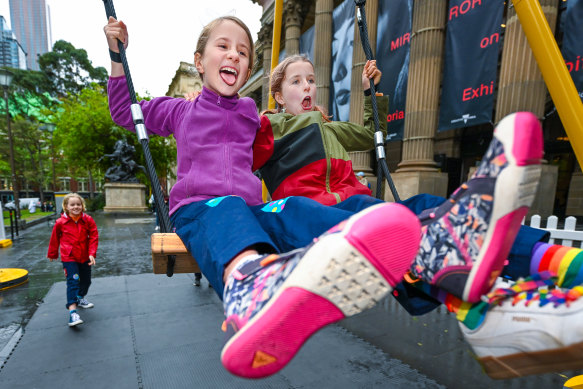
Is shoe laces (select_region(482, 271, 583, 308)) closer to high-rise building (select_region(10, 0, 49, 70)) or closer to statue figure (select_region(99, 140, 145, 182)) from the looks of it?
statue figure (select_region(99, 140, 145, 182))

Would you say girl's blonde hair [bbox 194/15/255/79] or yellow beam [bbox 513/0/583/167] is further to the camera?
girl's blonde hair [bbox 194/15/255/79]

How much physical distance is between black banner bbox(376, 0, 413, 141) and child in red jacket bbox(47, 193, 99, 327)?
7290 millimetres

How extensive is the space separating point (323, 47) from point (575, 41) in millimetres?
7485

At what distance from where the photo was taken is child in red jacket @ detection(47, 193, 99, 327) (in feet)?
10.9

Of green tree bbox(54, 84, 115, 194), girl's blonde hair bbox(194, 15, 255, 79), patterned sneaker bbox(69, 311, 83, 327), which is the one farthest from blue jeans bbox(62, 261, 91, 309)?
green tree bbox(54, 84, 115, 194)

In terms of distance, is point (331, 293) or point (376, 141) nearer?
point (331, 293)

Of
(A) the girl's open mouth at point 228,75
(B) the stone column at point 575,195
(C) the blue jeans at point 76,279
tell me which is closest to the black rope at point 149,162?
(A) the girl's open mouth at point 228,75

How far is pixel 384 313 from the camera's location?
3.29 meters

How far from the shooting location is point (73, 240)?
3.39 meters

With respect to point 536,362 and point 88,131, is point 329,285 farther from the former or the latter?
point 88,131

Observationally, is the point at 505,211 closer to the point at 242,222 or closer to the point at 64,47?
the point at 242,222

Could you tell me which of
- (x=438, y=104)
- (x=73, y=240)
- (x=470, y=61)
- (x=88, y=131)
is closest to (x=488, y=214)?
(x=73, y=240)

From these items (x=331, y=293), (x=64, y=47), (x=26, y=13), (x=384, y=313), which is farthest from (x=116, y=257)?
(x=26, y=13)

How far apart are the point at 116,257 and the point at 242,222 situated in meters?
5.96
